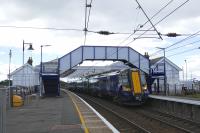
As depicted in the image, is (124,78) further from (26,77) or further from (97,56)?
(26,77)

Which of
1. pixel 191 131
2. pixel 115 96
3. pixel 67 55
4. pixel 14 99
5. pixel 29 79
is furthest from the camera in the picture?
pixel 29 79

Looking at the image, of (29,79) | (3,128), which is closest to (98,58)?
(29,79)

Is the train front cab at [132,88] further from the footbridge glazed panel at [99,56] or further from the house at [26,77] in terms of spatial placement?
the house at [26,77]

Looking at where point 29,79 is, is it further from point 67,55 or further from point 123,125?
point 123,125

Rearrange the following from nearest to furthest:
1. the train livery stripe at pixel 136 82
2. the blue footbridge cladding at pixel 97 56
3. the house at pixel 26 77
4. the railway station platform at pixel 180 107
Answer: the railway station platform at pixel 180 107
the train livery stripe at pixel 136 82
the blue footbridge cladding at pixel 97 56
the house at pixel 26 77

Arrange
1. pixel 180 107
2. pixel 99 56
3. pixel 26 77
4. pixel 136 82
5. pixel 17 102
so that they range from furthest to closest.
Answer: pixel 26 77 → pixel 99 56 → pixel 17 102 → pixel 136 82 → pixel 180 107

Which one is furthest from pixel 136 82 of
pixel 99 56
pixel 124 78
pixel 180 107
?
pixel 99 56

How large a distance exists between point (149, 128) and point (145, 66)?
45.5 m

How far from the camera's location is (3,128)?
10.6m

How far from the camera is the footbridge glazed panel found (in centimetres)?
6394

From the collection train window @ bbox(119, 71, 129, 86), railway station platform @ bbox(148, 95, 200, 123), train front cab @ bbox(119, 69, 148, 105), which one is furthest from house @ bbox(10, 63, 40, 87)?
railway station platform @ bbox(148, 95, 200, 123)

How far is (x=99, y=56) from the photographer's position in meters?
64.5

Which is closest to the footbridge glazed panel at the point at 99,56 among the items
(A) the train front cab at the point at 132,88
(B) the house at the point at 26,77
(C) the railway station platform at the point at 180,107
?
(A) the train front cab at the point at 132,88

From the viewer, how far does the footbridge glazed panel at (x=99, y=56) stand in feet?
210
